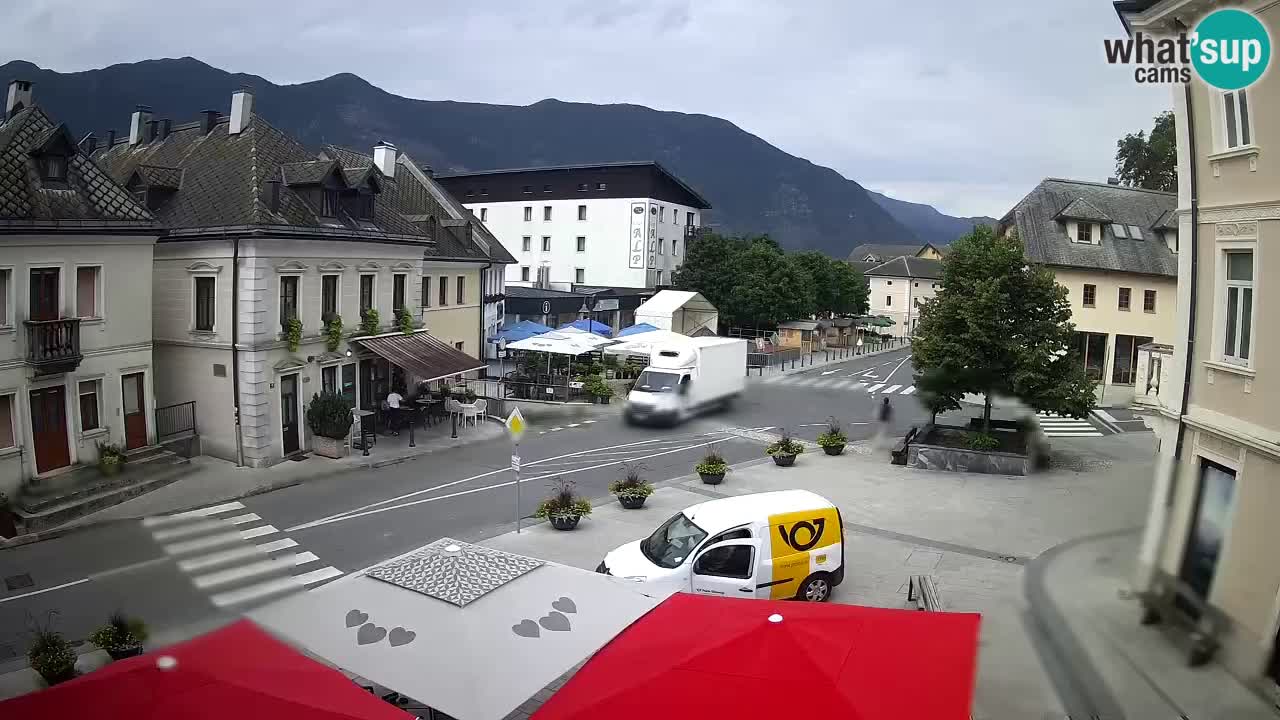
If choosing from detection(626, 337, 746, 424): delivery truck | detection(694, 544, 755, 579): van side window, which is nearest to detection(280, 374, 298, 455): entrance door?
detection(626, 337, 746, 424): delivery truck

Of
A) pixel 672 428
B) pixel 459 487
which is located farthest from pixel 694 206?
pixel 459 487

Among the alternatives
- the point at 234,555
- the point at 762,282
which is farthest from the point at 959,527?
the point at 762,282

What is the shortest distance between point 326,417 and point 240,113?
550 centimetres

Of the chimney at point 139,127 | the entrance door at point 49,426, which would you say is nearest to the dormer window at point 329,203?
the chimney at point 139,127

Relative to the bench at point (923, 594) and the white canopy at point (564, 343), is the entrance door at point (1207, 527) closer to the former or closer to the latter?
the bench at point (923, 594)

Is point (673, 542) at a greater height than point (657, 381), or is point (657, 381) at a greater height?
point (657, 381)

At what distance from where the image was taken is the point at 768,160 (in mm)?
102125

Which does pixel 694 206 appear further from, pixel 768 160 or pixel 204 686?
pixel 768 160

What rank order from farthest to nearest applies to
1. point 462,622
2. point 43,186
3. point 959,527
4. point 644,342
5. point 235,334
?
point 644,342 → point 235,334 → point 959,527 → point 43,186 → point 462,622

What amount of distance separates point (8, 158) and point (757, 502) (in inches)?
293

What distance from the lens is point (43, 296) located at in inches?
231

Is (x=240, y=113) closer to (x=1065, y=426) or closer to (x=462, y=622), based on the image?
(x=462, y=622)

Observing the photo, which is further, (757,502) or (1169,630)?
(757,502)

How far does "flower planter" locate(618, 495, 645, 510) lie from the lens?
40.1 feet
